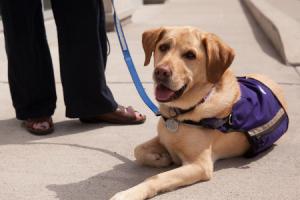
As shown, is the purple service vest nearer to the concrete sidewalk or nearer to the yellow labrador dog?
the yellow labrador dog

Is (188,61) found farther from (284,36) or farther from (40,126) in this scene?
(284,36)

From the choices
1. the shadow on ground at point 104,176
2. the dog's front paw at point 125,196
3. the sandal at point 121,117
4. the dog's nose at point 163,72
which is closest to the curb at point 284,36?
the sandal at point 121,117

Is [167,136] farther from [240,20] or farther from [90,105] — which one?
[240,20]

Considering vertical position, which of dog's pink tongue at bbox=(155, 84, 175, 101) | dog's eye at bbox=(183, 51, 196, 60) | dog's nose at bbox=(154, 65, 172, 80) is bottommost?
dog's pink tongue at bbox=(155, 84, 175, 101)

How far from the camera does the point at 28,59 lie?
11.5 ft

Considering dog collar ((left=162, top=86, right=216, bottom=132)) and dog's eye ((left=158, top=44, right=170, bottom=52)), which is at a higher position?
dog's eye ((left=158, top=44, right=170, bottom=52))

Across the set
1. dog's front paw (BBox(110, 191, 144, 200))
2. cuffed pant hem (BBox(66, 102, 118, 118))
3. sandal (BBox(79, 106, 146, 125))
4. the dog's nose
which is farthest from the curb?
dog's front paw (BBox(110, 191, 144, 200))

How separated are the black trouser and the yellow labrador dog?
68 cm

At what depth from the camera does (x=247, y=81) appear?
3.31 metres

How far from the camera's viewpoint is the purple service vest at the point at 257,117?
2.93m

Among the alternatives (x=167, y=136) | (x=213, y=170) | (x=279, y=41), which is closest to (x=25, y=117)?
(x=167, y=136)

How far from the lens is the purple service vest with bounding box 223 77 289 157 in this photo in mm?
2932

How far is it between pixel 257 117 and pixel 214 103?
1.07 feet

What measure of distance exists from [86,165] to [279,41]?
4.66 meters
